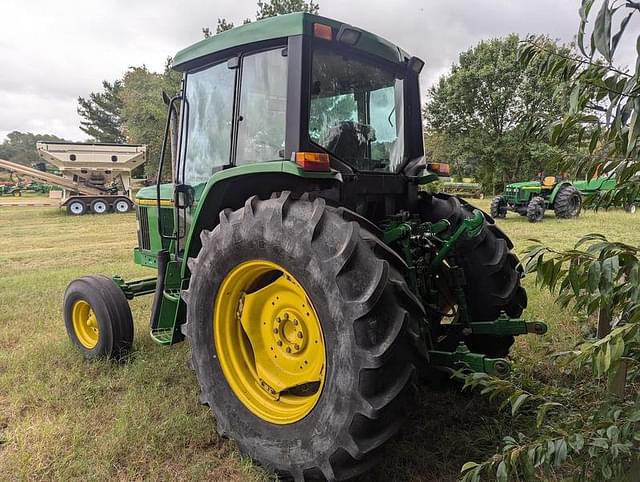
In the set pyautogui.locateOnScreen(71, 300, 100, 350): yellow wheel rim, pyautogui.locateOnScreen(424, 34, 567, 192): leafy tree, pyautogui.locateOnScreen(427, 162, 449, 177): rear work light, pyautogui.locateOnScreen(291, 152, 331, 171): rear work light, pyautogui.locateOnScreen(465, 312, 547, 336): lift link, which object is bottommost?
pyautogui.locateOnScreen(71, 300, 100, 350): yellow wheel rim

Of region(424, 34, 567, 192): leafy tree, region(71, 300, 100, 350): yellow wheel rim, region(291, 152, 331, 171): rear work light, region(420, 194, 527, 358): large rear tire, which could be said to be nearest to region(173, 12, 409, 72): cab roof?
region(291, 152, 331, 171): rear work light

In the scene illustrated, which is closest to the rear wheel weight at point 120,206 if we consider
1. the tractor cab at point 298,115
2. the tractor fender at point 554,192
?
the tractor fender at point 554,192

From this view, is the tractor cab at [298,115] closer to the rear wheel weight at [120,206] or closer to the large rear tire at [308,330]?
the large rear tire at [308,330]

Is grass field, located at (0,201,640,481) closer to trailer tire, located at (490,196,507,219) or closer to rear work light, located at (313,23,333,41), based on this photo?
rear work light, located at (313,23,333,41)

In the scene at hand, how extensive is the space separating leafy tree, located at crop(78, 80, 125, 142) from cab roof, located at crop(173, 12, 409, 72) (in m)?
44.7

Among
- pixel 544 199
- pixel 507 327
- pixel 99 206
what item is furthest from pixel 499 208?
pixel 99 206

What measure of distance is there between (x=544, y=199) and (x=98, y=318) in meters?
14.1

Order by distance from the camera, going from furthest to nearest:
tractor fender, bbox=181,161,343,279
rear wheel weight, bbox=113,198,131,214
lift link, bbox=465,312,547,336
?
rear wheel weight, bbox=113,198,131,214 → lift link, bbox=465,312,547,336 → tractor fender, bbox=181,161,343,279

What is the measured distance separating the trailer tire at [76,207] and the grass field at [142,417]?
14.3m

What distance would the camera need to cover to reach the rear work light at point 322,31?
2.30 metres

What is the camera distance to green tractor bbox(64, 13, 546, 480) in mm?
1824

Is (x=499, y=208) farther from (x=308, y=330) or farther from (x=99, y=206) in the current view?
(x=99, y=206)

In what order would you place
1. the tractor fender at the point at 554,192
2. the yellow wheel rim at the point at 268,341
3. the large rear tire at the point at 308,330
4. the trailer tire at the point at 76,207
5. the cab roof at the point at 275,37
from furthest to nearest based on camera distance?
the trailer tire at the point at 76,207 < the tractor fender at the point at 554,192 < the cab roof at the point at 275,37 < the yellow wheel rim at the point at 268,341 < the large rear tire at the point at 308,330

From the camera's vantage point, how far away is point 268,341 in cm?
240
